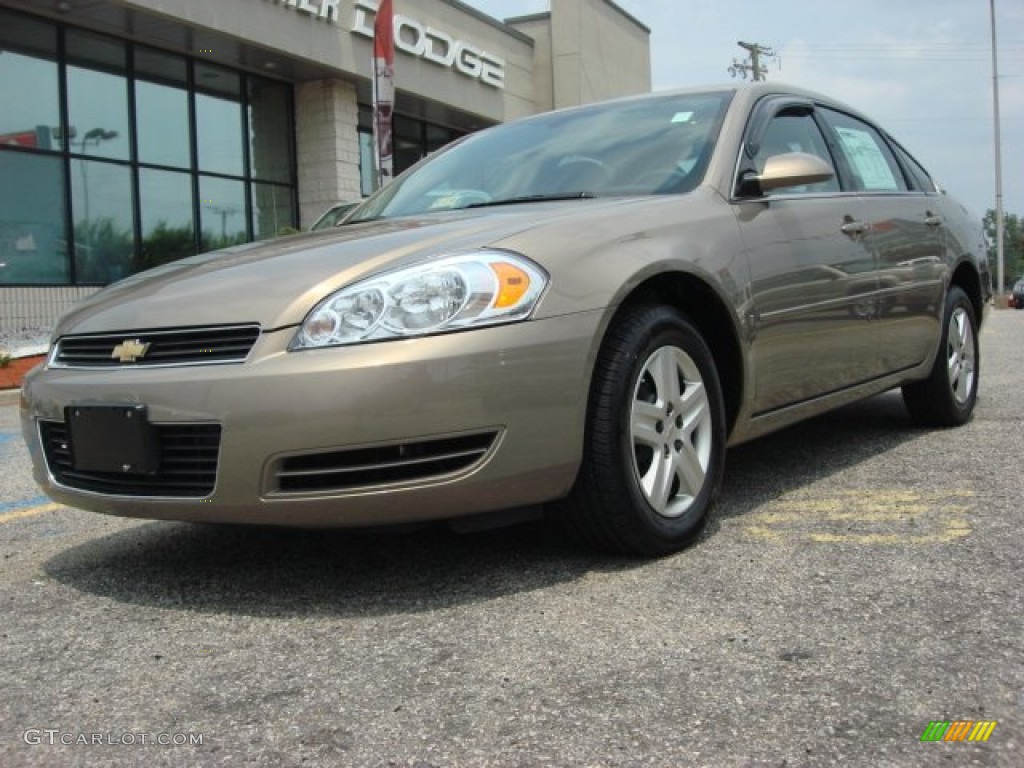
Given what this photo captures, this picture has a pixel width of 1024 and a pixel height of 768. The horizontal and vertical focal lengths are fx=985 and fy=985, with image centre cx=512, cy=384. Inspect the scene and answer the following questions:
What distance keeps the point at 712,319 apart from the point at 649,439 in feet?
1.98

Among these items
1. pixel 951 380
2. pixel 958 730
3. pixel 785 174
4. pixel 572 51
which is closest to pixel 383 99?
pixel 951 380

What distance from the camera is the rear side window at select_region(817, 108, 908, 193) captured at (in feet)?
14.4

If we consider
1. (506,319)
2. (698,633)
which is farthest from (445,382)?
(698,633)

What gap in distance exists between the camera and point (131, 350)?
2.66 meters

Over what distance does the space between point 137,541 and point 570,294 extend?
1.82 metres

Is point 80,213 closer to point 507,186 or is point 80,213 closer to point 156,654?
point 507,186

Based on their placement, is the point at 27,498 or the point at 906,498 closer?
the point at 906,498

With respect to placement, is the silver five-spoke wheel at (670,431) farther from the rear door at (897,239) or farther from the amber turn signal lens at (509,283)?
the rear door at (897,239)

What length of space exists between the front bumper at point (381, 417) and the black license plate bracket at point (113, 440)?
0.13 ft

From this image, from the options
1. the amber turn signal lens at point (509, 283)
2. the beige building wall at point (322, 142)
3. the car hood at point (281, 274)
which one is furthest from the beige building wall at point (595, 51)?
the amber turn signal lens at point (509, 283)

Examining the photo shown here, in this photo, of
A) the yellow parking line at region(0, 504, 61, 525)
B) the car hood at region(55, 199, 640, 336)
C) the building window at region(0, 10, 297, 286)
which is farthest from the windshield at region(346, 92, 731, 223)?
the building window at region(0, 10, 297, 286)

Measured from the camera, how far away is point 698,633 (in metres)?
2.29

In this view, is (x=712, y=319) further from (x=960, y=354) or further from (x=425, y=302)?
(x=960, y=354)

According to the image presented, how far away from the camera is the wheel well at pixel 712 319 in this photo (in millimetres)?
3064
